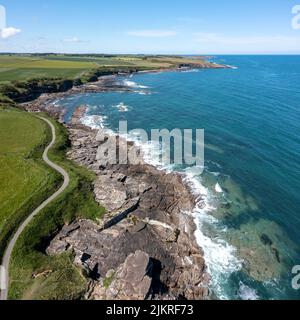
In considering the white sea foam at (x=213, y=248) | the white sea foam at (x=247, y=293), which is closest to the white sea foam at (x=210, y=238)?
the white sea foam at (x=213, y=248)

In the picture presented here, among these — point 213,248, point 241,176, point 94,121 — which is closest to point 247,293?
point 213,248

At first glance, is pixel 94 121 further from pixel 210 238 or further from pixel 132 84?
pixel 132 84

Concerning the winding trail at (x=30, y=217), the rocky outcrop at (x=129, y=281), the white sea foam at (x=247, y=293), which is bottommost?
the white sea foam at (x=247, y=293)

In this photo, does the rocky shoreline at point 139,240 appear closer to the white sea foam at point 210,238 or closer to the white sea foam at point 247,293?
the white sea foam at point 210,238
